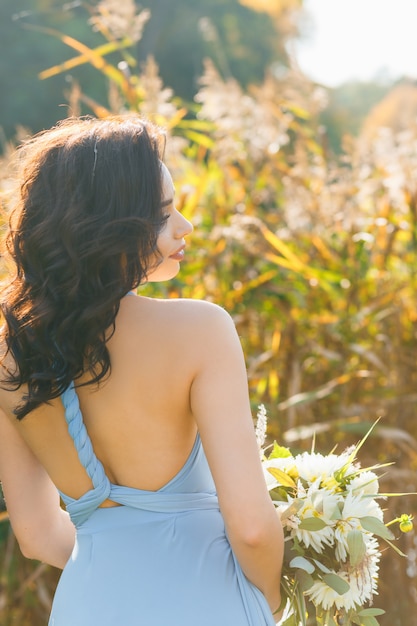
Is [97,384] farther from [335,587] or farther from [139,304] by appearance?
[335,587]

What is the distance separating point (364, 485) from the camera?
5.69 feet

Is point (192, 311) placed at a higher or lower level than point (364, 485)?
higher

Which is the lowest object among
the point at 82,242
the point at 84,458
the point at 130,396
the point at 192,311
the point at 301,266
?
the point at 301,266

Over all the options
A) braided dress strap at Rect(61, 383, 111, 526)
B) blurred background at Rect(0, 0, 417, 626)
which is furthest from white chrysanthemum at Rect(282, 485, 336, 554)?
blurred background at Rect(0, 0, 417, 626)

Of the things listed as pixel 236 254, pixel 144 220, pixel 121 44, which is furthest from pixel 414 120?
pixel 144 220

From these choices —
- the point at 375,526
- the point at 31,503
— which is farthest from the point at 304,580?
the point at 31,503

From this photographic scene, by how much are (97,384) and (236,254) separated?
2088 mm

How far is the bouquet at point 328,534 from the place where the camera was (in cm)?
167

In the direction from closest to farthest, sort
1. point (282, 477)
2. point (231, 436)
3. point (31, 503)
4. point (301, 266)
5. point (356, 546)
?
point (231, 436) → point (356, 546) → point (282, 477) → point (31, 503) → point (301, 266)

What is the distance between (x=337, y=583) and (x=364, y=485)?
19 centimetres

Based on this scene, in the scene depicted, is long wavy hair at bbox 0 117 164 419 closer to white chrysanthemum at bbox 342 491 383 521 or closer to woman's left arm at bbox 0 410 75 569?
woman's left arm at bbox 0 410 75 569

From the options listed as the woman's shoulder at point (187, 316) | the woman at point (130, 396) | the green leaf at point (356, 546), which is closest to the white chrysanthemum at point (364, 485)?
the green leaf at point (356, 546)

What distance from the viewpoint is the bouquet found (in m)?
1.67

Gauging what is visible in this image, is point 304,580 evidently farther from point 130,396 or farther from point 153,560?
point 130,396
